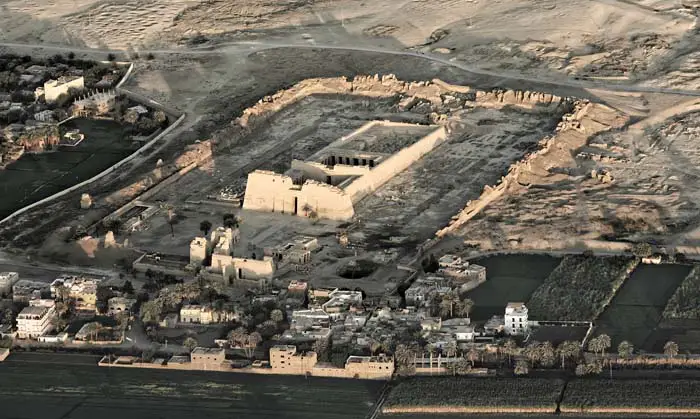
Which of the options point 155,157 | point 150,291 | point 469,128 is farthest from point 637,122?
point 150,291

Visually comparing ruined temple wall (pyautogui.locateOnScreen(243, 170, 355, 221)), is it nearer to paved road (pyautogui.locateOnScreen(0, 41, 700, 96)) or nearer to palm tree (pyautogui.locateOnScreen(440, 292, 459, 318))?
palm tree (pyautogui.locateOnScreen(440, 292, 459, 318))

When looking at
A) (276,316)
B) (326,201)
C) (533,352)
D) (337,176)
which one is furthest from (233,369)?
(337,176)

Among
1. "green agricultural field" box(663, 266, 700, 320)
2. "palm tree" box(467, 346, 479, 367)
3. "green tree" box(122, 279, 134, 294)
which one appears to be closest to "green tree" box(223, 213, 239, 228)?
"green tree" box(122, 279, 134, 294)

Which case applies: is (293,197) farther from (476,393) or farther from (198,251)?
(476,393)

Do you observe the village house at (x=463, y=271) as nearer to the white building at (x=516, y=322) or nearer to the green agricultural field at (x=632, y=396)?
the white building at (x=516, y=322)

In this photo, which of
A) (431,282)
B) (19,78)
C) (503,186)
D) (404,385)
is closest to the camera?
(404,385)

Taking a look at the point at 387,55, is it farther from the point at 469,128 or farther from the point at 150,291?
the point at 150,291

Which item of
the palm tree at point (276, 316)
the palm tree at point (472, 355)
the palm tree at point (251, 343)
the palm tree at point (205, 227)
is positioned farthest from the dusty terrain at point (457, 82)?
the palm tree at point (251, 343)
